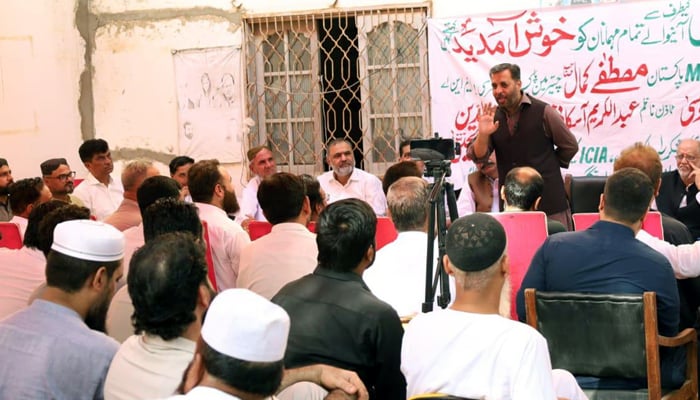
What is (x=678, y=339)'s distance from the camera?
3.27m

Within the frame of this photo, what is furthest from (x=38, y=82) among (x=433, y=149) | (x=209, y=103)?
(x=433, y=149)

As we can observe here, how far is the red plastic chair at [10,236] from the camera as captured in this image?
183 inches

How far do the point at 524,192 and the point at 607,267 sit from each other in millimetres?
916

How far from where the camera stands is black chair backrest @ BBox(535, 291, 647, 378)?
3.04 m

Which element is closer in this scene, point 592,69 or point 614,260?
point 614,260

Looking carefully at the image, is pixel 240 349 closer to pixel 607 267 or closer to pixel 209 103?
pixel 607 267

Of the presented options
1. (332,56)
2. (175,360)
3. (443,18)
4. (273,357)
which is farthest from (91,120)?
(273,357)

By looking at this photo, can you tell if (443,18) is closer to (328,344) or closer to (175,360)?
(328,344)

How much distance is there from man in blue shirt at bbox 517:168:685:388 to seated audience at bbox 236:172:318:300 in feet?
3.08

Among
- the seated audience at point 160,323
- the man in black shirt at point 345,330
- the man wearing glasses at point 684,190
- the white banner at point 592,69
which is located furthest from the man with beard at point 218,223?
the white banner at point 592,69

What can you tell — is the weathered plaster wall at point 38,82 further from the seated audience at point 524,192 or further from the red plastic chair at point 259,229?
the seated audience at point 524,192

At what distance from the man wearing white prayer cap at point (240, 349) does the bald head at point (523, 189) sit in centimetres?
255


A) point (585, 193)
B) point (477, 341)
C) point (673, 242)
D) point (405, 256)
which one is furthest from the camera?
point (585, 193)

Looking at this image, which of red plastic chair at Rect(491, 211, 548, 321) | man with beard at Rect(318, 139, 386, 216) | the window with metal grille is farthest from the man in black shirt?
the window with metal grille
